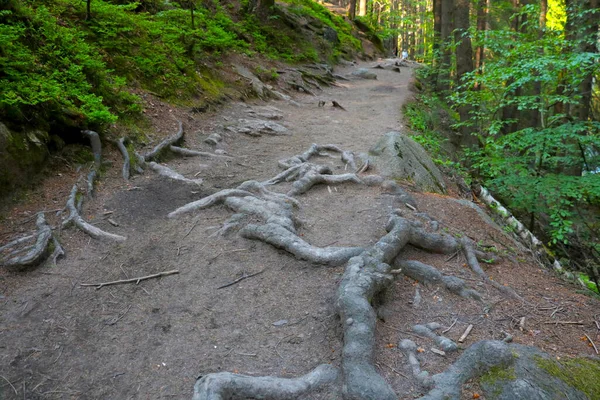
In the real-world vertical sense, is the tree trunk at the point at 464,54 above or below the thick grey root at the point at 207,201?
above

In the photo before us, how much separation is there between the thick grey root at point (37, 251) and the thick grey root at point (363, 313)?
334 centimetres

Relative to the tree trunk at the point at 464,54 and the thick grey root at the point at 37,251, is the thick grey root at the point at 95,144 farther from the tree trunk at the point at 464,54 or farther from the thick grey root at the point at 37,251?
the tree trunk at the point at 464,54

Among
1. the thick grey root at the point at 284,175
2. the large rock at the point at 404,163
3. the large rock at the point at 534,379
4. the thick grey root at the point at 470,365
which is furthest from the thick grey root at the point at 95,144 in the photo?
the large rock at the point at 534,379

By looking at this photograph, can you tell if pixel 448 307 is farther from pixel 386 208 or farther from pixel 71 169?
pixel 71 169

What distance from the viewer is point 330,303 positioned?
3.86 metres

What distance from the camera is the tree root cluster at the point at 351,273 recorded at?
2910 mm

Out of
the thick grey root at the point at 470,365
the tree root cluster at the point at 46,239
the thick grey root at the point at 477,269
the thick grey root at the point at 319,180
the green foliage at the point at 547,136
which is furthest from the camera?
the thick grey root at the point at 319,180

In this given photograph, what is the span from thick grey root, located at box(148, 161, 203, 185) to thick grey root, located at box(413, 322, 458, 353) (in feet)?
14.2

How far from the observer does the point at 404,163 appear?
25.3ft

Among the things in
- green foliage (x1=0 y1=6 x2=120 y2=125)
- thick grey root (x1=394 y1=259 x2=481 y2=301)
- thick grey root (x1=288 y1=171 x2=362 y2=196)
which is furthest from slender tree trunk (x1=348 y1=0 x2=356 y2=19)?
thick grey root (x1=394 y1=259 x2=481 y2=301)

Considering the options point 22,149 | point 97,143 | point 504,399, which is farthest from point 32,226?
point 504,399

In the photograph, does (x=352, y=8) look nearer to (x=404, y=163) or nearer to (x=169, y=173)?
(x=404, y=163)

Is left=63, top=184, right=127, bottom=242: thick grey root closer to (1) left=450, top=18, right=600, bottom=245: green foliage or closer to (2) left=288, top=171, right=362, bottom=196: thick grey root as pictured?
(2) left=288, top=171, right=362, bottom=196: thick grey root

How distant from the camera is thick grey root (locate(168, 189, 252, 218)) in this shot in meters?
5.80
